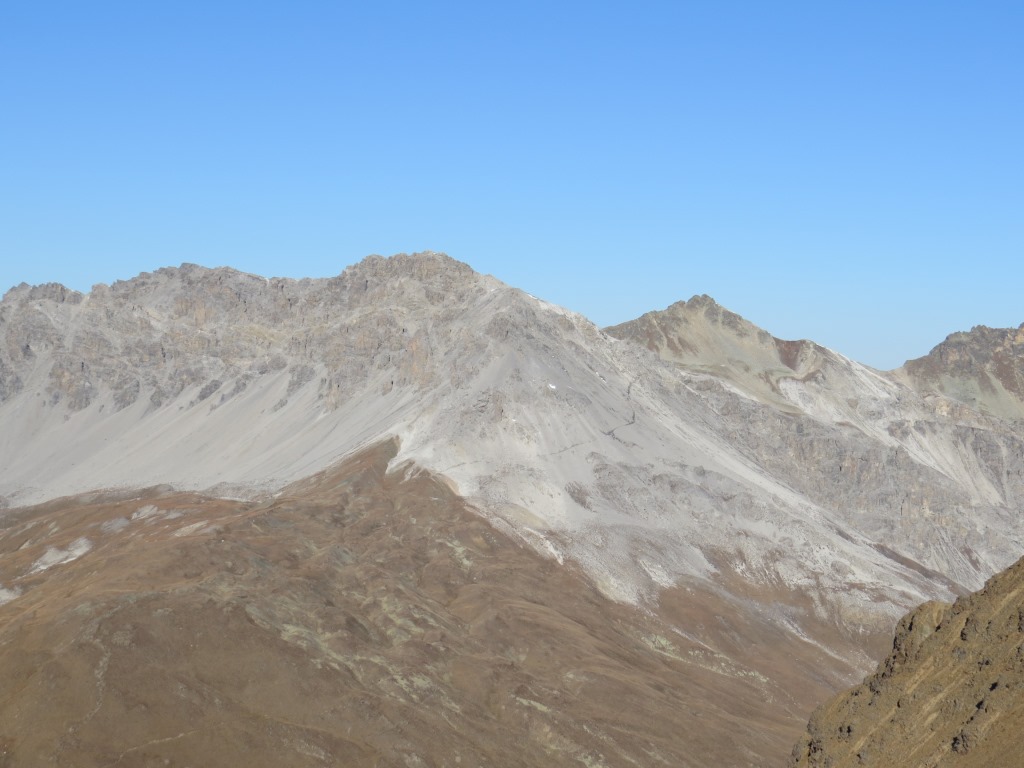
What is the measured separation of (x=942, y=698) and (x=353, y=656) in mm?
62973

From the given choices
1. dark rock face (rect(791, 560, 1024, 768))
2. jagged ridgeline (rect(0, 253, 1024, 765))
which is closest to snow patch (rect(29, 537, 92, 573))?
jagged ridgeline (rect(0, 253, 1024, 765))

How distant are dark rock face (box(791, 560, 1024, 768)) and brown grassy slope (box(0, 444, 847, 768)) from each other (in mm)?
43603

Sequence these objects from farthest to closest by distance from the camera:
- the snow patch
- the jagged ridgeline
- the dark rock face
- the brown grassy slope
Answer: the snow patch < the jagged ridgeline < the brown grassy slope < the dark rock face

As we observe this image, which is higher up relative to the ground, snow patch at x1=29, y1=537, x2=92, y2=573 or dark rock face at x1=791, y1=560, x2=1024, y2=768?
dark rock face at x1=791, y1=560, x2=1024, y2=768

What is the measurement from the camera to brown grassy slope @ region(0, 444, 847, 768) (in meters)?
76.8

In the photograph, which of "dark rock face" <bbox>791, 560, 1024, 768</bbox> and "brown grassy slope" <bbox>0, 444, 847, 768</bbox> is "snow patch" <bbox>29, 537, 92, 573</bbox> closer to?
"brown grassy slope" <bbox>0, 444, 847, 768</bbox>

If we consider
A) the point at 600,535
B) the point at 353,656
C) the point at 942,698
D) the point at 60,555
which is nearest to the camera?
the point at 942,698

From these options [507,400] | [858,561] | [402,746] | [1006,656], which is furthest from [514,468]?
[1006,656]

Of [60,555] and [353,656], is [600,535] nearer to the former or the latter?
[353,656]

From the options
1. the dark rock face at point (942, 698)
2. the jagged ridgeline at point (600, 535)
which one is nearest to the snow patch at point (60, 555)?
the jagged ridgeline at point (600, 535)

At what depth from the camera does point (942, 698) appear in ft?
131

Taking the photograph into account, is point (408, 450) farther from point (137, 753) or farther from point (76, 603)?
point (137, 753)

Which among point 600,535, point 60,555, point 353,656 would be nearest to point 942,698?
point 353,656

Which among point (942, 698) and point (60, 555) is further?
point (60, 555)
